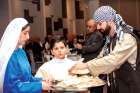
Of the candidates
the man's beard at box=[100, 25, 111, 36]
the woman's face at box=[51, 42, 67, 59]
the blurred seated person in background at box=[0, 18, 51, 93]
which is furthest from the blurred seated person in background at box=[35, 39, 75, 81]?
the blurred seated person in background at box=[0, 18, 51, 93]

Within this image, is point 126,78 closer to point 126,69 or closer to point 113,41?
point 126,69

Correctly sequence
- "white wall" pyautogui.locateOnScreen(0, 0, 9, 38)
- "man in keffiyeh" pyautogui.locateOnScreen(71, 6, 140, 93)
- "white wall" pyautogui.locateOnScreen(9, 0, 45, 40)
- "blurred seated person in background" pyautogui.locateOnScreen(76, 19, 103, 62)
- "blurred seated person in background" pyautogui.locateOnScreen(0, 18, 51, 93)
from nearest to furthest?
"blurred seated person in background" pyautogui.locateOnScreen(0, 18, 51, 93) → "man in keffiyeh" pyautogui.locateOnScreen(71, 6, 140, 93) → "blurred seated person in background" pyautogui.locateOnScreen(76, 19, 103, 62) → "white wall" pyautogui.locateOnScreen(0, 0, 9, 38) → "white wall" pyautogui.locateOnScreen(9, 0, 45, 40)

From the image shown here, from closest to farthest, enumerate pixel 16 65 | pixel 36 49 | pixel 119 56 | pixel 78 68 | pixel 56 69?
pixel 16 65
pixel 119 56
pixel 78 68
pixel 56 69
pixel 36 49

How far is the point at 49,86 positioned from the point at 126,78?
83cm

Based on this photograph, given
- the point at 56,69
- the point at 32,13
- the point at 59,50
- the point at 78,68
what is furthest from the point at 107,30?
the point at 32,13

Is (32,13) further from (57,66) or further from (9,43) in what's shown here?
(9,43)

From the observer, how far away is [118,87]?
13.7 feet

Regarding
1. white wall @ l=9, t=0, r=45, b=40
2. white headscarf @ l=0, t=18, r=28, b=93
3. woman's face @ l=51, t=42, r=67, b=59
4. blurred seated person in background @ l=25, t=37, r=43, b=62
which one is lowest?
blurred seated person in background @ l=25, t=37, r=43, b=62

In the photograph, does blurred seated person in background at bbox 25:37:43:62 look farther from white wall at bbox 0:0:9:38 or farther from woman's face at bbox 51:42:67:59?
woman's face at bbox 51:42:67:59

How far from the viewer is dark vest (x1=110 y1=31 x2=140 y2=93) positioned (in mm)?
4082

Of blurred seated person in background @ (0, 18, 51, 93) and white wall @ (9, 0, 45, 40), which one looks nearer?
blurred seated person in background @ (0, 18, 51, 93)

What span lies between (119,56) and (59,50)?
119 cm

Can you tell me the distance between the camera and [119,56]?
4062mm

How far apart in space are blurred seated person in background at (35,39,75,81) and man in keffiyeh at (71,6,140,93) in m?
0.58
